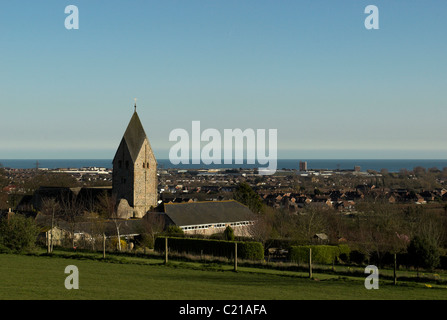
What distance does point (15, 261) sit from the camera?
25.3 m

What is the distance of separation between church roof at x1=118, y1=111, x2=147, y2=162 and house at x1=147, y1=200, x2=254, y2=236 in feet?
44.2

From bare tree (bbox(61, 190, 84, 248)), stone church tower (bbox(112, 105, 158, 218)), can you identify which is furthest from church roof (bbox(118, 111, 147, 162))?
bare tree (bbox(61, 190, 84, 248))

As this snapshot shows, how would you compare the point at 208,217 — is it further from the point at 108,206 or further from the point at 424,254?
the point at 424,254

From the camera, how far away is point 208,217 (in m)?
56.7

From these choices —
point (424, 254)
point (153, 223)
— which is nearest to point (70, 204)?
point (153, 223)

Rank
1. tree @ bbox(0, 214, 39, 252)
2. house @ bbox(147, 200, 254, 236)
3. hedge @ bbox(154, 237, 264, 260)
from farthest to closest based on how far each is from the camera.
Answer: house @ bbox(147, 200, 254, 236)
hedge @ bbox(154, 237, 264, 260)
tree @ bbox(0, 214, 39, 252)

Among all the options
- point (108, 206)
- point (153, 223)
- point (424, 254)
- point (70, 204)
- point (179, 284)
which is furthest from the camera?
point (70, 204)

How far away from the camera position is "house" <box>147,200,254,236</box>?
53.8m

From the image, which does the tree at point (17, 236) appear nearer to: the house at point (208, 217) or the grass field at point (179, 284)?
the grass field at point (179, 284)

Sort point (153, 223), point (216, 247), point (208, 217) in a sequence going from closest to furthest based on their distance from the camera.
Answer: point (216, 247) < point (153, 223) < point (208, 217)

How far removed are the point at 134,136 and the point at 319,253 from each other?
38338 mm

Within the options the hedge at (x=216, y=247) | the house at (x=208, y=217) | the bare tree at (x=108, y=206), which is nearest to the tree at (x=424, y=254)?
the hedge at (x=216, y=247)

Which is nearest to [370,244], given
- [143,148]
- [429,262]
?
[429,262]

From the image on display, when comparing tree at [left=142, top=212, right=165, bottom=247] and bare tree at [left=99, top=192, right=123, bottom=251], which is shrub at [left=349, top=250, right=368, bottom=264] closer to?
tree at [left=142, top=212, right=165, bottom=247]
